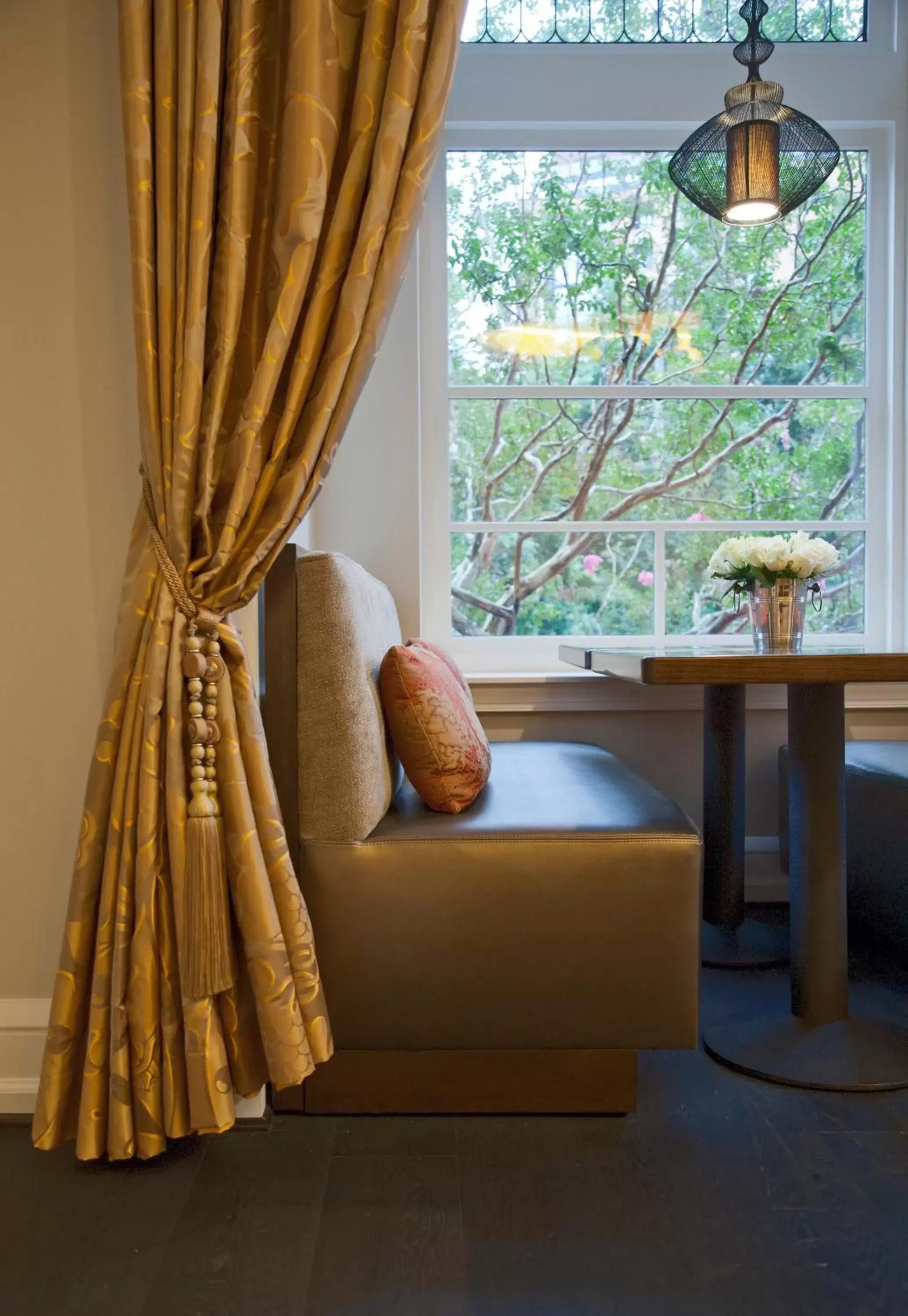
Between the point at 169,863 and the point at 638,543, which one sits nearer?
the point at 169,863

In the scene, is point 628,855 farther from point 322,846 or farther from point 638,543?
point 638,543

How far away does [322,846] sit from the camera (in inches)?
60.2

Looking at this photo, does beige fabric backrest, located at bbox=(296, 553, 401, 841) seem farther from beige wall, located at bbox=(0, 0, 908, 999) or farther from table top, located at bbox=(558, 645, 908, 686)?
table top, located at bbox=(558, 645, 908, 686)

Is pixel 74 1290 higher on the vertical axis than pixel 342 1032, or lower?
lower

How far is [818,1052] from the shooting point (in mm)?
1708

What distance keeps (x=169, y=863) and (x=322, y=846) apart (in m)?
0.25

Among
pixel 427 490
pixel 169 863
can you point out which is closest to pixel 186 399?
pixel 169 863

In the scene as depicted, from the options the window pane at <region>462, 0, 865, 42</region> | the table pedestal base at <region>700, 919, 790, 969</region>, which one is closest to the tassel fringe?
the table pedestal base at <region>700, 919, 790, 969</region>

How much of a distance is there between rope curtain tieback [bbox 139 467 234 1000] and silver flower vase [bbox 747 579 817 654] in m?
1.20

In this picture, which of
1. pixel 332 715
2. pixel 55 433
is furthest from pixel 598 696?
pixel 55 433

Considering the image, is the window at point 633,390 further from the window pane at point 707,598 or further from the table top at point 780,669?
the table top at point 780,669

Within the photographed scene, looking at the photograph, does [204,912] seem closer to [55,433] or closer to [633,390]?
[55,433]

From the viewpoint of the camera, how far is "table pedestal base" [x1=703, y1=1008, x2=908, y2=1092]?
1637 mm

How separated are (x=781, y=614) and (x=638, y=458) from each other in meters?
1.00
